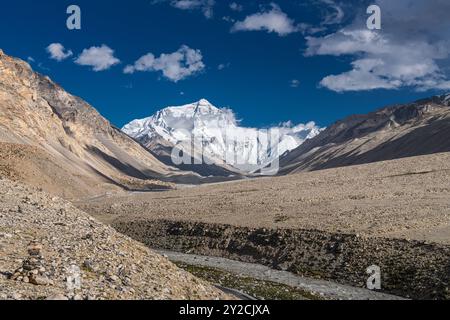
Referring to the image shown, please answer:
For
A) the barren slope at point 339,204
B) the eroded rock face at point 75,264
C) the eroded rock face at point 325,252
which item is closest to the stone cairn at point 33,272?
the eroded rock face at point 75,264

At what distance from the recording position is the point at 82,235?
2609cm

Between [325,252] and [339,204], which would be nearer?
[325,252]

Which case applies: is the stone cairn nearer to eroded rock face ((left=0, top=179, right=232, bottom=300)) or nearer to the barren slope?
eroded rock face ((left=0, top=179, right=232, bottom=300))

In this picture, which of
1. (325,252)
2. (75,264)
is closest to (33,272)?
(75,264)

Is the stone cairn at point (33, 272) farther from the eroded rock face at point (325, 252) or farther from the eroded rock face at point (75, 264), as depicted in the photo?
the eroded rock face at point (325, 252)

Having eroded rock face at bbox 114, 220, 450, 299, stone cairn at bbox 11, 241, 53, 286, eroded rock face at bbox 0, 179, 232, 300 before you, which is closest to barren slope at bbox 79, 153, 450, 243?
eroded rock face at bbox 114, 220, 450, 299

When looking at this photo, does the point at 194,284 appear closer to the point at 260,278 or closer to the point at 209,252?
the point at 260,278

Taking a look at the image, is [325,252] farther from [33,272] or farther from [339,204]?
[33,272]

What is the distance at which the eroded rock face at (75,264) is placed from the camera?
17922 mm

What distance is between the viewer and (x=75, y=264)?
68.1ft

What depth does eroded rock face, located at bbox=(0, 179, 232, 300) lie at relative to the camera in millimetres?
17922

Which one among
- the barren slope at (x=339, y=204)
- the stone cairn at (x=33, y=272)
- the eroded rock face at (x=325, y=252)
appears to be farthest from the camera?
the barren slope at (x=339, y=204)

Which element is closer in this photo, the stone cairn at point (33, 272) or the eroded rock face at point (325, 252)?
the stone cairn at point (33, 272)
